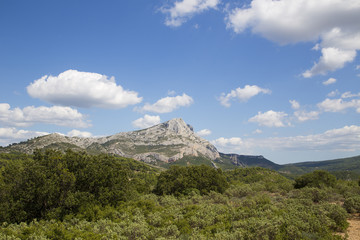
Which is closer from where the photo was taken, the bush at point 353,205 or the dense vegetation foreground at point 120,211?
the dense vegetation foreground at point 120,211

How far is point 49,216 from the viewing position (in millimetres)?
24641

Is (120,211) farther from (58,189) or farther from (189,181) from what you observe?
(189,181)

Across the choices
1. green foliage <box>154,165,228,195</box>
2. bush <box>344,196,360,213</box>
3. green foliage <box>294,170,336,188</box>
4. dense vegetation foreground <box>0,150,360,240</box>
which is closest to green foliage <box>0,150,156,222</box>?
dense vegetation foreground <box>0,150,360,240</box>

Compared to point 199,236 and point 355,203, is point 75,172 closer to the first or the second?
point 199,236

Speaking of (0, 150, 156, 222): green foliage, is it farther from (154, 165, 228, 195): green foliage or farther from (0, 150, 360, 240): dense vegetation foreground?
(154, 165, 228, 195): green foliage

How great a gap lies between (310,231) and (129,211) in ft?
58.5

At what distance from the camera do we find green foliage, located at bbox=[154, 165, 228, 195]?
47844 millimetres

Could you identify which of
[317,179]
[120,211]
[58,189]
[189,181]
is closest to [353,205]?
[120,211]

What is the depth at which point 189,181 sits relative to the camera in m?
48.8

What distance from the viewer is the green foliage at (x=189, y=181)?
47.8 m

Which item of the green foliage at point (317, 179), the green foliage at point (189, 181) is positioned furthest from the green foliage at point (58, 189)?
the green foliage at point (317, 179)

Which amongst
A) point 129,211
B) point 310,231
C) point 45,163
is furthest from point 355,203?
point 45,163

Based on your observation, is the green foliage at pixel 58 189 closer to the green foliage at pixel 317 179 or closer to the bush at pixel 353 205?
the bush at pixel 353 205

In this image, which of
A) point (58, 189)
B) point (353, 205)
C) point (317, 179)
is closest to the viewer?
point (353, 205)
